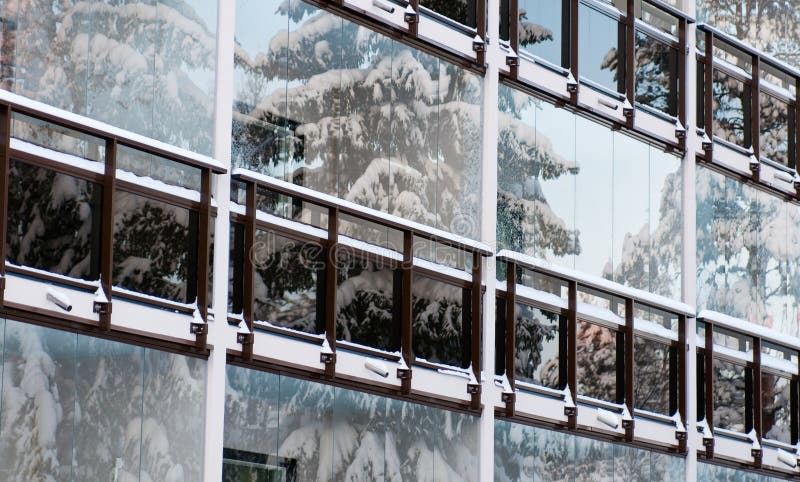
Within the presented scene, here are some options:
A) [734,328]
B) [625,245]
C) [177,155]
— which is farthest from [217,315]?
[734,328]

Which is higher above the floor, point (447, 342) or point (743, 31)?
point (743, 31)

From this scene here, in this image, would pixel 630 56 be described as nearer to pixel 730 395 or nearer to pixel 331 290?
pixel 730 395

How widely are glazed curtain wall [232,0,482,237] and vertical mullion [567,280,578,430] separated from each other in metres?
1.81

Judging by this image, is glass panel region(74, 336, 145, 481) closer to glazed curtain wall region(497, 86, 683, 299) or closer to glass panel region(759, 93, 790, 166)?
glazed curtain wall region(497, 86, 683, 299)

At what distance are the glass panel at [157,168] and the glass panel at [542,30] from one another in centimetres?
623

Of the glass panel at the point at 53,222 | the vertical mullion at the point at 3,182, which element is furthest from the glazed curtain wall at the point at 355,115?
the vertical mullion at the point at 3,182

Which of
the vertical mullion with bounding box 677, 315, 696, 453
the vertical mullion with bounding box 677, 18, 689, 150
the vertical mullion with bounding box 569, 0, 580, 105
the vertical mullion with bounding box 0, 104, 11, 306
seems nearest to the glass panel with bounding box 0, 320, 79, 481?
the vertical mullion with bounding box 0, 104, 11, 306

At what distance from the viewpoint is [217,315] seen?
19.4m

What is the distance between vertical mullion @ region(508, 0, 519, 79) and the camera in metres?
23.8

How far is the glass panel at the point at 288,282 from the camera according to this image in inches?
784

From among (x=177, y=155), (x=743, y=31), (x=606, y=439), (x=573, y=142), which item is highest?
(x=743, y=31)

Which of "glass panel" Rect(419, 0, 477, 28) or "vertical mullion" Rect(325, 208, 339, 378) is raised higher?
"glass panel" Rect(419, 0, 477, 28)

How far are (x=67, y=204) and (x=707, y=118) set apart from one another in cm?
1230

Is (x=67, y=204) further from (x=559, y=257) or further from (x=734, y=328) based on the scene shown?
(x=734, y=328)
